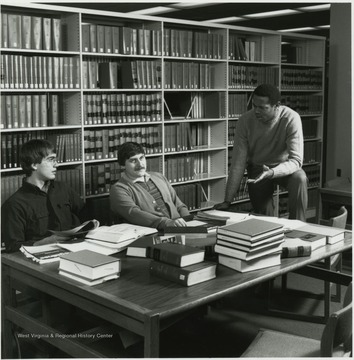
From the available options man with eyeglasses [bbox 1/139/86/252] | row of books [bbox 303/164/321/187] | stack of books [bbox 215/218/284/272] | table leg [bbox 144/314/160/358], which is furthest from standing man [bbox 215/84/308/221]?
row of books [bbox 303/164/321/187]

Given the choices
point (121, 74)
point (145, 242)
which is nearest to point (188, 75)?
point (121, 74)

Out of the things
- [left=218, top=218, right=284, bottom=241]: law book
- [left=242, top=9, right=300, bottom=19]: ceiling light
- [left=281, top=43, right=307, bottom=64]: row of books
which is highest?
[left=242, top=9, right=300, bottom=19]: ceiling light

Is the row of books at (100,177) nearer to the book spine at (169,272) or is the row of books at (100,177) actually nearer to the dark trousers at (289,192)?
the dark trousers at (289,192)

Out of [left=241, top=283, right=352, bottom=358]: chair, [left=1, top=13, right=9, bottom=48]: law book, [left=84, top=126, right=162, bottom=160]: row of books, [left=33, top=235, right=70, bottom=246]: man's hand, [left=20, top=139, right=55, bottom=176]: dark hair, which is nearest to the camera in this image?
[left=241, top=283, right=352, bottom=358]: chair

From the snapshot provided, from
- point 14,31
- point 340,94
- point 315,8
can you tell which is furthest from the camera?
point 315,8

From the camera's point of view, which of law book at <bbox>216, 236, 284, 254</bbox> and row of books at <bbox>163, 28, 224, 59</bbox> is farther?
row of books at <bbox>163, 28, 224, 59</bbox>

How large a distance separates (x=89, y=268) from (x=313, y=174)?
4779 millimetres

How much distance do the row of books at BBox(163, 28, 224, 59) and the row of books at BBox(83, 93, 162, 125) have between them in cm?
44

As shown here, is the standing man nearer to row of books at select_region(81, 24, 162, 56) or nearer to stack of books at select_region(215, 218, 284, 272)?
row of books at select_region(81, 24, 162, 56)

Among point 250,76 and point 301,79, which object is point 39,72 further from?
point 301,79

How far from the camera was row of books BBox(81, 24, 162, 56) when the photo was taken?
4102 mm

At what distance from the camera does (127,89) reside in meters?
4.34

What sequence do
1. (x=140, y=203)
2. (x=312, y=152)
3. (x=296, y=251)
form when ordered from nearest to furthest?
(x=296, y=251)
(x=140, y=203)
(x=312, y=152)

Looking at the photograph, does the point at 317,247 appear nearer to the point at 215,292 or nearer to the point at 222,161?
the point at 215,292
